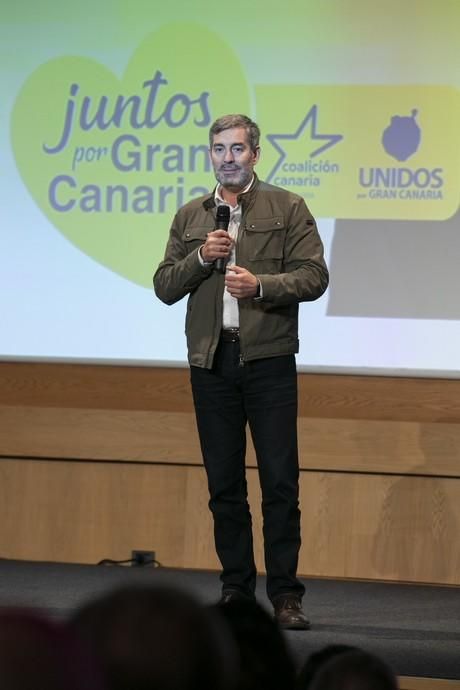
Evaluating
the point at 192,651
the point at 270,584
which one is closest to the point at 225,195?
the point at 270,584

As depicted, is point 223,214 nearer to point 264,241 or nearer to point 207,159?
point 264,241

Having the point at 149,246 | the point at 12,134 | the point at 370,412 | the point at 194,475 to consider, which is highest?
the point at 12,134

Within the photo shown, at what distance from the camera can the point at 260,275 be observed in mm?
3145

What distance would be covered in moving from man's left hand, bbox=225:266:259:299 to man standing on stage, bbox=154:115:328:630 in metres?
0.05

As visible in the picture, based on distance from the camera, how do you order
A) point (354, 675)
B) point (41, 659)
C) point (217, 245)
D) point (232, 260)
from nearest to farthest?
point (41, 659), point (354, 675), point (217, 245), point (232, 260)

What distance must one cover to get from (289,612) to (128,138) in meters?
2.17

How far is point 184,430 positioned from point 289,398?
1.30m

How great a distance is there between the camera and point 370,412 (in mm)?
4367

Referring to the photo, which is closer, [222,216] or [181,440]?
[222,216]

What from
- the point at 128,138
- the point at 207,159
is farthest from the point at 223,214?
the point at 128,138

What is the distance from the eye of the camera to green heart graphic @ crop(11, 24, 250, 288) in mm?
4484

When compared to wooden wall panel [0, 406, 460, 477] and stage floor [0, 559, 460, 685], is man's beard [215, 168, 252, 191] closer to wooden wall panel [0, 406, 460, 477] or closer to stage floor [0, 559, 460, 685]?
stage floor [0, 559, 460, 685]

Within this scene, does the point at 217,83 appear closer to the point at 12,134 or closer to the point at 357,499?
the point at 12,134

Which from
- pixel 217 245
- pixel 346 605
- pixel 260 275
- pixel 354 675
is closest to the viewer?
→ pixel 354 675
